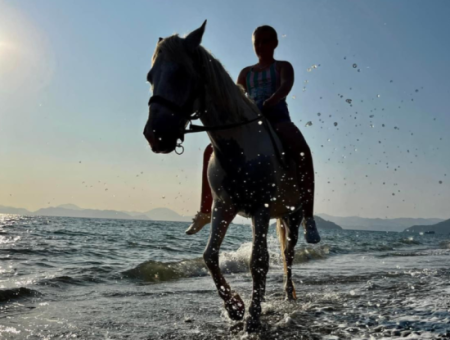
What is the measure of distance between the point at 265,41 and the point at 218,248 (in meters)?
2.47

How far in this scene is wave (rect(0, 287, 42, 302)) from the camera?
6.08 metres

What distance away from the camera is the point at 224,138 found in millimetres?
3867

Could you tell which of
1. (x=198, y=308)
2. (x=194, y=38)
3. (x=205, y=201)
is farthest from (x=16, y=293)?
(x=194, y=38)

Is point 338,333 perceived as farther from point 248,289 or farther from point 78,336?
point 248,289

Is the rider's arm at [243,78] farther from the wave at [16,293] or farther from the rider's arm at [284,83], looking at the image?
the wave at [16,293]

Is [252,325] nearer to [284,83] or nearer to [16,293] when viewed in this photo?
[284,83]

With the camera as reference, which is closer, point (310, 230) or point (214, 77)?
point (214, 77)

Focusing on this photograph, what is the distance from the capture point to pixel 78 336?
3.89 meters

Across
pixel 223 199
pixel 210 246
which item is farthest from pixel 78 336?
pixel 223 199

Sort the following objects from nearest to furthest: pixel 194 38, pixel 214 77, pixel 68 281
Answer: pixel 194 38, pixel 214 77, pixel 68 281

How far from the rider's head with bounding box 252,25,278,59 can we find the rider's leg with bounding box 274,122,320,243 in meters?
0.87

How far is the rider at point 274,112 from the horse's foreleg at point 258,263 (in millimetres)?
947

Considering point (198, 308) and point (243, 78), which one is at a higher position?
point (243, 78)

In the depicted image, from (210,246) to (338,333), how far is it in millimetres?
1444
